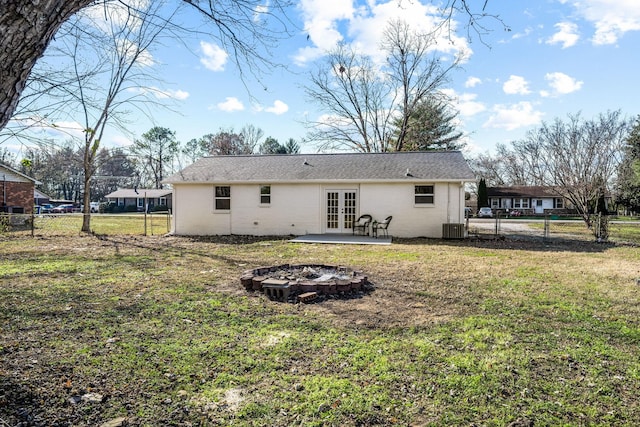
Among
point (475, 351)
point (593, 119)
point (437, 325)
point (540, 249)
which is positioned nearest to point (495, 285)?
point (437, 325)

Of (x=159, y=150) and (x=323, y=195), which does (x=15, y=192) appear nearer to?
(x=323, y=195)

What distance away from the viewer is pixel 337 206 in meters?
16.1

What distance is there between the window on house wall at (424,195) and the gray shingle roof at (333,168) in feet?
1.67

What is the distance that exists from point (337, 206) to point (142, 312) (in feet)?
38.2

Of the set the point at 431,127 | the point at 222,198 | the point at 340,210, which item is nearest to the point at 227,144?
the point at 431,127

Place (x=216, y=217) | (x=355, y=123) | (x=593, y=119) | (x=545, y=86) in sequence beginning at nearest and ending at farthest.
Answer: (x=545, y=86) → (x=216, y=217) → (x=593, y=119) → (x=355, y=123)

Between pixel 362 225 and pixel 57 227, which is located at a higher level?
pixel 362 225

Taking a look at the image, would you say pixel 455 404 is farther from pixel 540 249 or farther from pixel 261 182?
pixel 261 182

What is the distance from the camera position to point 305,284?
598 cm

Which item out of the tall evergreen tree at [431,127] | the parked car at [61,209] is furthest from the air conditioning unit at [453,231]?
the parked car at [61,209]

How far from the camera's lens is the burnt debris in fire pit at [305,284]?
5.76 metres

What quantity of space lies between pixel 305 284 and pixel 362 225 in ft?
32.5

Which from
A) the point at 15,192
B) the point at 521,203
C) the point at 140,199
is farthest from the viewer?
the point at 140,199

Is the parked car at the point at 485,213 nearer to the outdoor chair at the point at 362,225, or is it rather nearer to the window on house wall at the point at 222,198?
the outdoor chair at the point at 362,225
